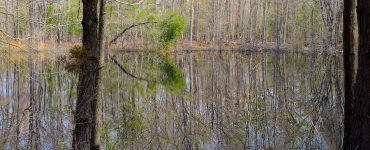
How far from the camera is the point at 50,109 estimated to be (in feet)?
32.6

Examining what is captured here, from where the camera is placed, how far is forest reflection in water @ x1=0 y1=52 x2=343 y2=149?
730 cm

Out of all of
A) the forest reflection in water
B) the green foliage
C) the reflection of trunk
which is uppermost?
the green foliage

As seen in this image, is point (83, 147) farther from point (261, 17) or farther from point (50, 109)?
point (261, 17)

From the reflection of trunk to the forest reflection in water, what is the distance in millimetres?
351

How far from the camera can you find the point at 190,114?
1006 cm
